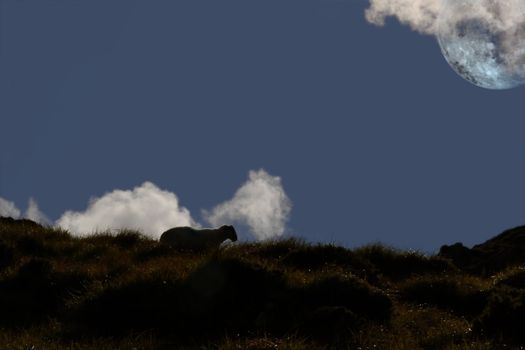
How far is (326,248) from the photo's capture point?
1955 centimetres

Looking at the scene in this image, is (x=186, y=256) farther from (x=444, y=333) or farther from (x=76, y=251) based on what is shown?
(x=444, y=333)

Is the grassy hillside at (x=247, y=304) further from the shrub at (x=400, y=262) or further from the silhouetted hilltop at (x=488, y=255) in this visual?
the silhouetted hilltop at (x=488, y=255)

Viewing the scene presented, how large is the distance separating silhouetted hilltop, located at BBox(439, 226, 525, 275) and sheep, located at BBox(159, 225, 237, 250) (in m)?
9.07

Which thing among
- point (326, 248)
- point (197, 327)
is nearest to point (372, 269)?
point (326, 248)

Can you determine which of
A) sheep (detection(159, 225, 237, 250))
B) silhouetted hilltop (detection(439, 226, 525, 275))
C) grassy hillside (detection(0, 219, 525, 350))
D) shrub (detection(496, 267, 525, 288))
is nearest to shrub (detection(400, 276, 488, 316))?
grassy hillside (detection(0, 219, 525, 350))

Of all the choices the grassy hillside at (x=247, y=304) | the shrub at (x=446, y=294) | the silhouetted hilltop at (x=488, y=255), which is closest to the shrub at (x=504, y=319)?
the grassy hillside at (x=247, y=304)

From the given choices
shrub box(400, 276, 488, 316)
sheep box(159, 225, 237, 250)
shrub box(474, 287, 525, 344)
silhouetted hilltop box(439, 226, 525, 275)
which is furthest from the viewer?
silhouetted hilltop box(439, 226, 525, 275)

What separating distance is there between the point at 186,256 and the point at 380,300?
248 inches

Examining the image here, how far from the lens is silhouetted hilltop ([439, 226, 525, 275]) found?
24547 mm

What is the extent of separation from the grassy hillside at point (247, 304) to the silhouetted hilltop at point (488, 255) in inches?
191

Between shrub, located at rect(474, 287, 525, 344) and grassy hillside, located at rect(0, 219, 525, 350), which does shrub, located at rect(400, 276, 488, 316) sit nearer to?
grassy hillside, located at rect(0, 219, 525, 350)

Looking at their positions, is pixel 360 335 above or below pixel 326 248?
below

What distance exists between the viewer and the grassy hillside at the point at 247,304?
41.8 feet

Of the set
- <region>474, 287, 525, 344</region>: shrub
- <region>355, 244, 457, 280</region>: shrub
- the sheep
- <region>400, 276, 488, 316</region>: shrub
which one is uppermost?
the sheep
